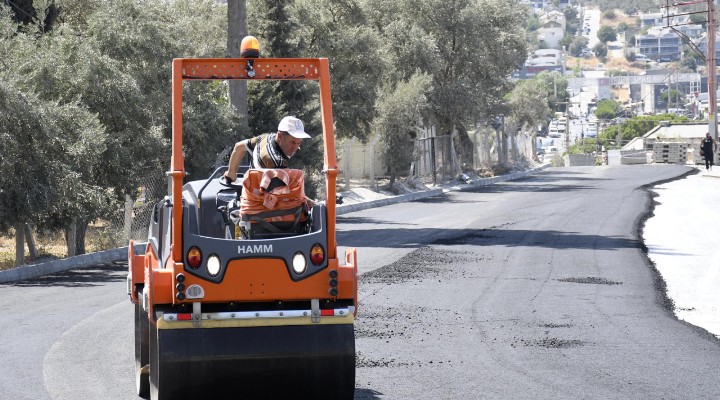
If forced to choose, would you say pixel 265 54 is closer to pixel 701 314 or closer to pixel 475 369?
pixel 701 314

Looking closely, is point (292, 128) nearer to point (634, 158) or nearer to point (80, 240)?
point (80, 240)

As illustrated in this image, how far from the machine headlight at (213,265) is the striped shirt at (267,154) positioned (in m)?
0.80

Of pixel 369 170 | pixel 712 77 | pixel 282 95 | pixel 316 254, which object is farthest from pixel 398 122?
pixel 316 254

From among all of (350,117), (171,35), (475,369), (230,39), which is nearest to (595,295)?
(475,369)

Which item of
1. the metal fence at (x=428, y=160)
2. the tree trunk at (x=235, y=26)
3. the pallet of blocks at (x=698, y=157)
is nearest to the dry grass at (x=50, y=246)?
the tree trunk at (x=235, y=26)

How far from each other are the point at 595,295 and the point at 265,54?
20.4 m

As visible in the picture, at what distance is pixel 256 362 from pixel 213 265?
67 cm

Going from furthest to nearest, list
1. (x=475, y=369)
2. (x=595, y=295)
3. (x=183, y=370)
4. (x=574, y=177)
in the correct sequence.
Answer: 1. (x=574, y=177)
2. (x=595, y=295)
3. (x=475, y=369)
4. (x=183, y=370)

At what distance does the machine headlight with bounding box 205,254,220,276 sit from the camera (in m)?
7.49

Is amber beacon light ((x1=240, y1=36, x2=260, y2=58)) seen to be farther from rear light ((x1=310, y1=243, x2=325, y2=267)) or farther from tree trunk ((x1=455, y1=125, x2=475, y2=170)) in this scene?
tree trunk ((x1=455, y1=125, x2=475, y2=170))

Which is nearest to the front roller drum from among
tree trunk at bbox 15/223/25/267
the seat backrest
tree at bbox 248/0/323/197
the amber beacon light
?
the seat backrest

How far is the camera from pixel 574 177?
58.5 metres

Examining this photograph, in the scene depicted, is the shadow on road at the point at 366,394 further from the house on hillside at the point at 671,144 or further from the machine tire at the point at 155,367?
the house on hillside at the point at 671,144

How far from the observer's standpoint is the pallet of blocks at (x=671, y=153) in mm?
76188
